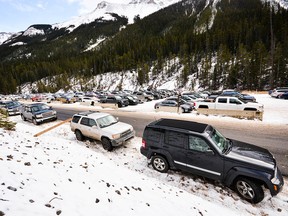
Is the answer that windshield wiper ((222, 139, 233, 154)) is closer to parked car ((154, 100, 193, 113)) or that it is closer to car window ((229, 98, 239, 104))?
car window ((229, 98, 239, 104))

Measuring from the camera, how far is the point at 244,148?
5641 millimetres

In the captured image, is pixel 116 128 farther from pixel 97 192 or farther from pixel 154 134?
pixel 97 192

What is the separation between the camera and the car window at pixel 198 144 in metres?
5.48

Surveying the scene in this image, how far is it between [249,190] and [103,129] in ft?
22.6

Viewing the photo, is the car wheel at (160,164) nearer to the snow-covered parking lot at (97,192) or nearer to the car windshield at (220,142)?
the snow-covered parking lot at (97,192)

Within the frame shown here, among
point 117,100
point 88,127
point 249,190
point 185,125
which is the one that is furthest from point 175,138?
point 117,100

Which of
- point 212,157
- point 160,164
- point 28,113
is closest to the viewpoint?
point 212,157

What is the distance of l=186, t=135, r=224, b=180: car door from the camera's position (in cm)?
530

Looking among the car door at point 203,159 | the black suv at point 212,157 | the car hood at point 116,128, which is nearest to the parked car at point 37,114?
the car hood at point 116,128

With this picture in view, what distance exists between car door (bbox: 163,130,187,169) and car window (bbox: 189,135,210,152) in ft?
0.77

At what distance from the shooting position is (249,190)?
16.1ft

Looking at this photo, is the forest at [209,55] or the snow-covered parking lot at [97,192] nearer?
the snow-covered parking lot at [97,192]

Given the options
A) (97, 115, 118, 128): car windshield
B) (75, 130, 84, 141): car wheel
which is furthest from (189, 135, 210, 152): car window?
(75, 130, 84, 141): car wheel

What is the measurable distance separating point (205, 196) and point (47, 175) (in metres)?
4.76
